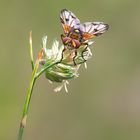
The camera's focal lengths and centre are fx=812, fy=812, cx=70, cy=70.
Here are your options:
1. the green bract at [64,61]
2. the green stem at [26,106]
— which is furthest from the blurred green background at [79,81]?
the green stem at [26,106]

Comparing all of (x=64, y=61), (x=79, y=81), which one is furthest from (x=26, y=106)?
(x=79, y=81)

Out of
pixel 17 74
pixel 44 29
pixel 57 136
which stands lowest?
pixel 57 136

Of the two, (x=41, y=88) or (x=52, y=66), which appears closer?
(x=52, y=66)

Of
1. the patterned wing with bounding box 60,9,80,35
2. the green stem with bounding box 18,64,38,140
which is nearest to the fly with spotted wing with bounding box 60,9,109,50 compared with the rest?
the patterned wing with bounding box 60,9,80,35

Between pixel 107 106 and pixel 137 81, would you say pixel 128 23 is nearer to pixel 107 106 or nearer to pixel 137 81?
pixel 137 81

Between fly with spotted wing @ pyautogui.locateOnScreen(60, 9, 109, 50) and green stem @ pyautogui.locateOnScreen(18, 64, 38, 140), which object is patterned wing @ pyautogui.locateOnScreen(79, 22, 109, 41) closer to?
fly with spotted wing @ pyautogui.locateOnScreen(60, 9, 109, 50)

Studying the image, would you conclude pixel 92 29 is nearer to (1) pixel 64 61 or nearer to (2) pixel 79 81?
(1) pixel 64 61

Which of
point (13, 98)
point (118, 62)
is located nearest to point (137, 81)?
point (118, 62)

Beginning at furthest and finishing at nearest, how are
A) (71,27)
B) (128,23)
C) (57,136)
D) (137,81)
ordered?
(128,23)
(137,81)
(57,136)
(71,27)
